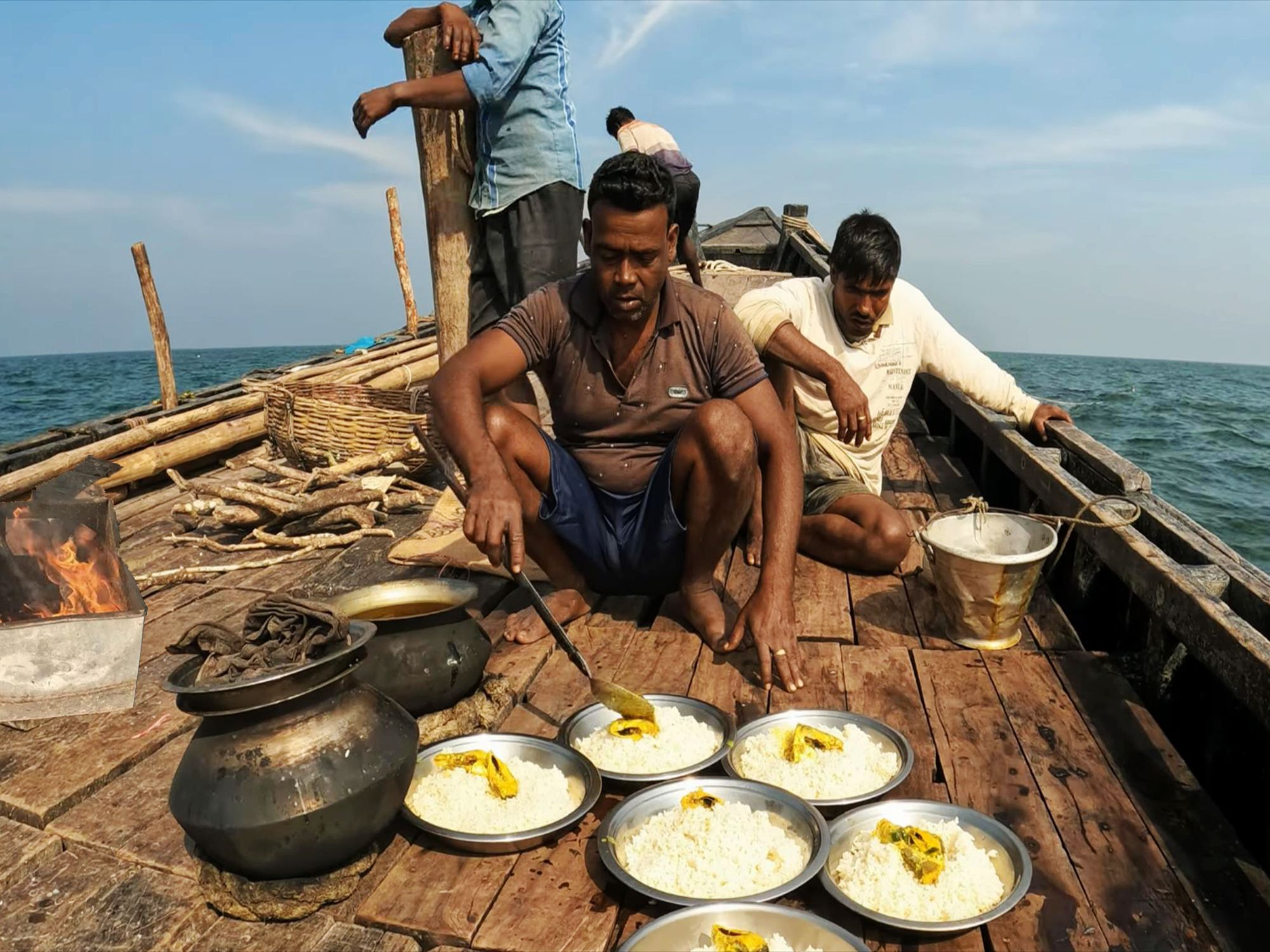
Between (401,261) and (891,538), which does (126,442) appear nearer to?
(891,538)

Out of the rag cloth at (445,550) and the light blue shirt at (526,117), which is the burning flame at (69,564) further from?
the light blue shirt at (526,117)

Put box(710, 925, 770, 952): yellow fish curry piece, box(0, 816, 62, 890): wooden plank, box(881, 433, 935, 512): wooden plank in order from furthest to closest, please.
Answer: box(881, 433, 935, 512): wooden plank, box(0, 816, 62, 890): wooden plank, box(710, 925, 770, 952): yellow fish curry piece

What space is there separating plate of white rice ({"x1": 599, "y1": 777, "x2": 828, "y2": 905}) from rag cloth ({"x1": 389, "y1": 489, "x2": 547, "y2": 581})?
1.52 m

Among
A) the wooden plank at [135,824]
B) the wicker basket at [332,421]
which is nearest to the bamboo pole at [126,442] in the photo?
the wicker basket at [332,421]

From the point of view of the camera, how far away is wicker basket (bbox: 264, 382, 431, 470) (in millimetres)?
5020

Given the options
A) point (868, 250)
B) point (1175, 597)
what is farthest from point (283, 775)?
point (868, 250)

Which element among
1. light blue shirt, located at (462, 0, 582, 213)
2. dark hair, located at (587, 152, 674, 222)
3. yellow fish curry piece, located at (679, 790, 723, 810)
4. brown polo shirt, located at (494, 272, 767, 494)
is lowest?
yellow fish curry piece, located at (679, 790, 723, 810)

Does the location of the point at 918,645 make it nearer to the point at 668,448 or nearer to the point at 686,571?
the point at 686,571

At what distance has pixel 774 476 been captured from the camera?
2.84 meters

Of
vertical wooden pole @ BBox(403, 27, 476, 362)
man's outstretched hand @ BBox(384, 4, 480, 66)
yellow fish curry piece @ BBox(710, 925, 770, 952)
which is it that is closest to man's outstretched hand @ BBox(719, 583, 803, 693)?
yellow fish curry piece @ BBox(710, 925, 770, 952)

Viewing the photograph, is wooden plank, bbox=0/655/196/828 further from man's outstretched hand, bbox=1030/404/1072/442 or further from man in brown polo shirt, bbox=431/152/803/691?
man's outstretched hand, bbox=1030/404/1072/442

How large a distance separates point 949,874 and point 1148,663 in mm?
1223

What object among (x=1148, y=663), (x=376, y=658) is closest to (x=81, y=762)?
(x=376, y=658)

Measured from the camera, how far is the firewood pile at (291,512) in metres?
4.00
